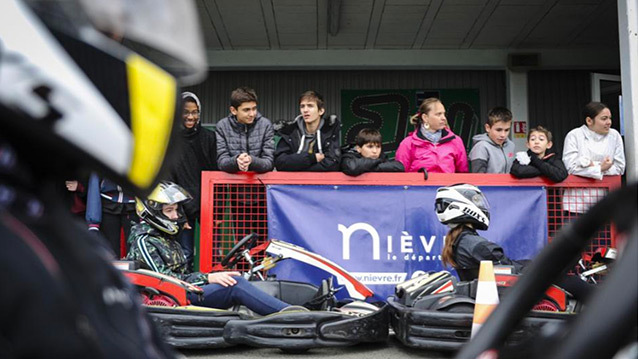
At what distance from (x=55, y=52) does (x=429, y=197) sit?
5009 mm

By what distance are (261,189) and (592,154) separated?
119 inches

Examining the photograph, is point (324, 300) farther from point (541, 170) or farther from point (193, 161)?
point (541, 170)

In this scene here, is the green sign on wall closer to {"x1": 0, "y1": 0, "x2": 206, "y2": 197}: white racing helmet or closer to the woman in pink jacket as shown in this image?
the woman in pink jacket

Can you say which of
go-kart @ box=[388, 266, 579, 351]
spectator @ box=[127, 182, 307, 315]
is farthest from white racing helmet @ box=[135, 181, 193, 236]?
go-kart @ box=[388, 266, 579, 351]

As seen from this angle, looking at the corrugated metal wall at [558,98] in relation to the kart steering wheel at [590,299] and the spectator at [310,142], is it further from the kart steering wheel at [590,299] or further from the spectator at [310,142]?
the kart steering wheel at [590,299]

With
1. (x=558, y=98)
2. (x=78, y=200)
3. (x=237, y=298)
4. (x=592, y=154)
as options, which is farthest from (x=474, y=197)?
(x=558, y=98)

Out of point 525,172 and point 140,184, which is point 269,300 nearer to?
point 525,172

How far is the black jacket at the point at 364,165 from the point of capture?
572 centimetres

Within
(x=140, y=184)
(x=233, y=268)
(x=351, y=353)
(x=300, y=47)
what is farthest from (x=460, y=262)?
(x=300, y=47)

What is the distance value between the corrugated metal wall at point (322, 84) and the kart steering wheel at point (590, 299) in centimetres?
1055

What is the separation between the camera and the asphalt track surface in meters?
4.29

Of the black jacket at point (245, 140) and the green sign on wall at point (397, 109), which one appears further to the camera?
the green sign on wall at point (397, 109)

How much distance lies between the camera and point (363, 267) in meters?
5.51

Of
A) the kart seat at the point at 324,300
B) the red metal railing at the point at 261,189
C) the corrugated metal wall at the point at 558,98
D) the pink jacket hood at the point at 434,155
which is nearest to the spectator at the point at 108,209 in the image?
the red metal railing at the point at 261,189
